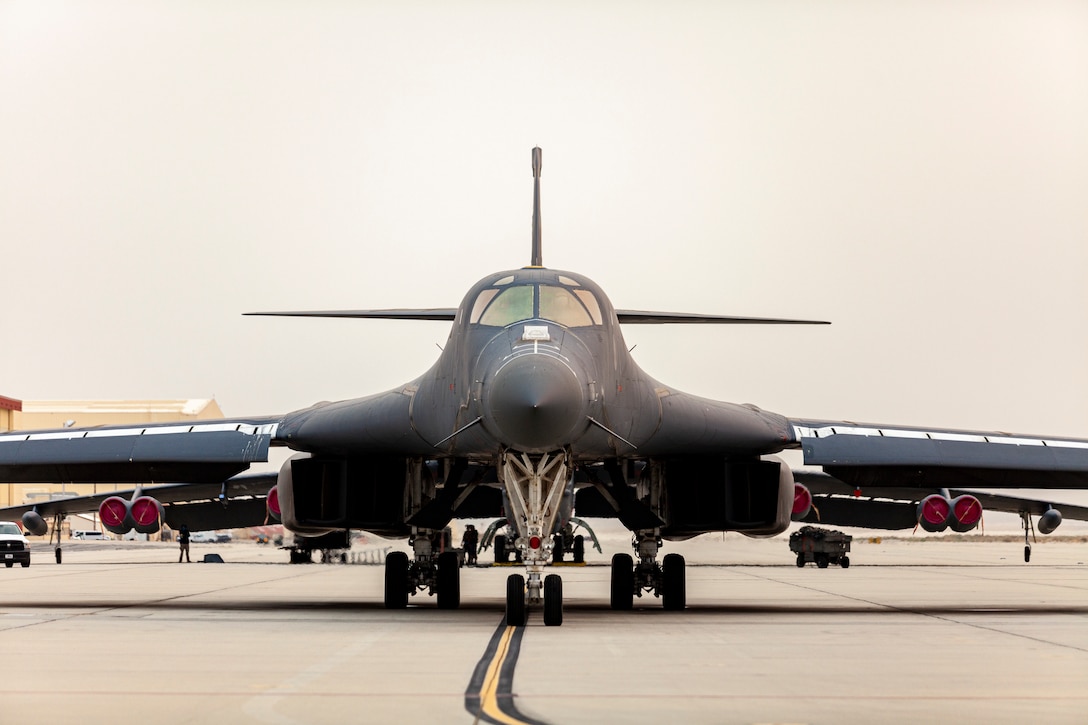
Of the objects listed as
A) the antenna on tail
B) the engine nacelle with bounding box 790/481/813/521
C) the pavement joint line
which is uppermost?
the antenna on tail

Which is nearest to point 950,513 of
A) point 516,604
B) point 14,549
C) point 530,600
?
point 530,600

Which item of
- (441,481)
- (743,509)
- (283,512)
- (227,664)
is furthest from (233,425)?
(227,664)

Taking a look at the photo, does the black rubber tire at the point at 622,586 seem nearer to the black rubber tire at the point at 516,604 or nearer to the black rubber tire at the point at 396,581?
the black rubber tire at the point at 396,581

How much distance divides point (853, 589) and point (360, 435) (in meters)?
9.85

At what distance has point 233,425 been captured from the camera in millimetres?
15195

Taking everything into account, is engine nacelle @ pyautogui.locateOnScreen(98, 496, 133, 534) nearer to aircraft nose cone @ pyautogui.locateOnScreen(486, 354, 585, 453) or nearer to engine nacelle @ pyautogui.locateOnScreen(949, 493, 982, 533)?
engine nacelle @ pyautogui.locateOnScreen(949, 493, 982, 533)

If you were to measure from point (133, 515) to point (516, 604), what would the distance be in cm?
1669

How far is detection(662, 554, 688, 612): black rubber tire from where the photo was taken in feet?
49.9

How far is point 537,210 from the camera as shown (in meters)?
16.2

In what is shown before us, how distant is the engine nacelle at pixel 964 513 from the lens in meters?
29.0

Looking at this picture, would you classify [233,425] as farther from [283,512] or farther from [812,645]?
[812,645]

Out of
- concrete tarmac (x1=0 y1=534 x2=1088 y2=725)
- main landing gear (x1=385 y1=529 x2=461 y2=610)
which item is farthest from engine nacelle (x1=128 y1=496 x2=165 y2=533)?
main landing gear (x1=385 y1=529 x2=461 y2=610)

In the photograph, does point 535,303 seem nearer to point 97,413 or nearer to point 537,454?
point 537,454

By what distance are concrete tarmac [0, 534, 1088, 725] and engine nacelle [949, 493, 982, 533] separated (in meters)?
12.1
